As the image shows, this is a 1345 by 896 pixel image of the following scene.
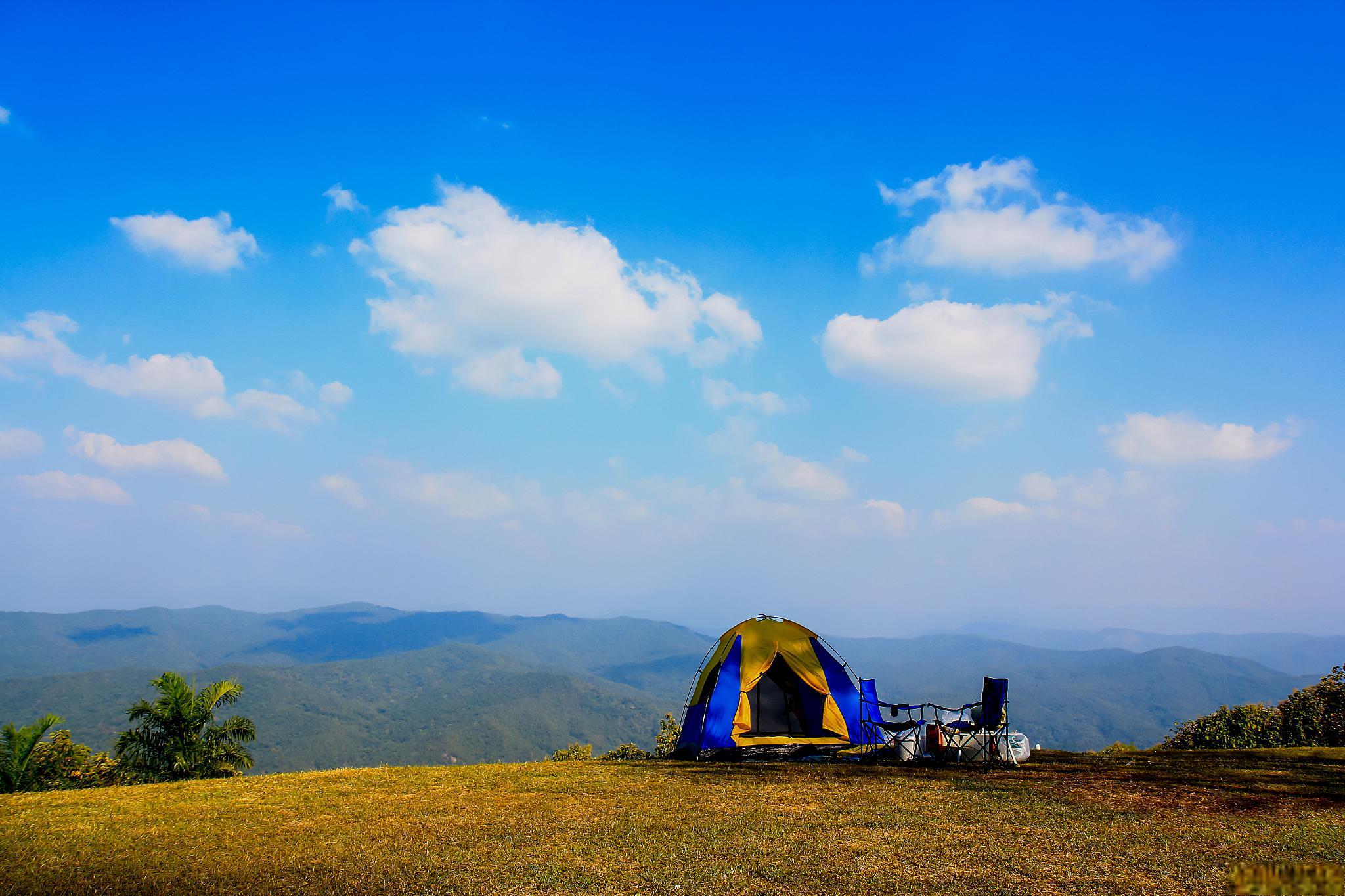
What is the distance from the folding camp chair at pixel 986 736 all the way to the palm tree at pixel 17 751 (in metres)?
18.3

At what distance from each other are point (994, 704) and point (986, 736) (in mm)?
627

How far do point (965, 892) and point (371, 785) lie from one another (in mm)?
10071

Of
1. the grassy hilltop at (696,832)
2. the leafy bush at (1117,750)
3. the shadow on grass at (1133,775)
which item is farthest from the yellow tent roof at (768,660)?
the leafy bush at (1117,750)

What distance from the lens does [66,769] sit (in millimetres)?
20938

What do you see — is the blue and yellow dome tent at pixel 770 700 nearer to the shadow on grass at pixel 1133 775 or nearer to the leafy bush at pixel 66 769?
the shadow on grass at pixel 1133 775

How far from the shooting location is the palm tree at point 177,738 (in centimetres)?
1864

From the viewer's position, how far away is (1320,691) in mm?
20938

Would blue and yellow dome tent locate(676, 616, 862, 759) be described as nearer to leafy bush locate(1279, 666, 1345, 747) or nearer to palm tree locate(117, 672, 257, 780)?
palm tree locate(117, 672, 257, 780)

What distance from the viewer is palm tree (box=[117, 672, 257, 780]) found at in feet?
61.2

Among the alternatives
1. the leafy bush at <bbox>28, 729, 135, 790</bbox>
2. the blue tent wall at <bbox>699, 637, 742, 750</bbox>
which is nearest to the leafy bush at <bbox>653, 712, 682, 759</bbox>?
the blue tent wall at <bbox>699, 637, 742, 750</bbox>

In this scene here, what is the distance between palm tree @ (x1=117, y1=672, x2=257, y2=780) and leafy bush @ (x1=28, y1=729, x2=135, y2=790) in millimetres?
693

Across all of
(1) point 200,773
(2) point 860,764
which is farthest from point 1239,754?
(1) point 200,773

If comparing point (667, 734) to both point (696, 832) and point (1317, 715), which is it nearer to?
point (1317, 715)

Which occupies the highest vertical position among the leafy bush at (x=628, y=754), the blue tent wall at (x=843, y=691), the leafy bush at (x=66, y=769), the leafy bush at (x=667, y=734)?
the blue tent wall at (x=843, y=691)
